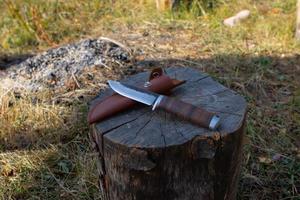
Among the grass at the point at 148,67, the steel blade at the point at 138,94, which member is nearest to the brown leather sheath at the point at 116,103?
the steel blade at the point at 138,94

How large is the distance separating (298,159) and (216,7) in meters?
3.04

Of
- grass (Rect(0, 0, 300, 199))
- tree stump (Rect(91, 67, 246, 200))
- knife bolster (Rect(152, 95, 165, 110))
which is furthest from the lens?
grass (Rect(0, 0, 300, 199))

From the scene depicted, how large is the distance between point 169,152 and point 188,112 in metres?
0.20

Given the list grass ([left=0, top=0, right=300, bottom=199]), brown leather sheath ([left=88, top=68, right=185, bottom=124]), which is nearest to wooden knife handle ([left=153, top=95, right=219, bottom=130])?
brown leather sheath ([left=88, top=68, right=185, bottom=124])

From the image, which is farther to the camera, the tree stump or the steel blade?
the steel blade

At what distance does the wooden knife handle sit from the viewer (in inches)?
67.7

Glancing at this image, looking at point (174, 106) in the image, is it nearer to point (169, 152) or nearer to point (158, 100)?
point (158, 100)

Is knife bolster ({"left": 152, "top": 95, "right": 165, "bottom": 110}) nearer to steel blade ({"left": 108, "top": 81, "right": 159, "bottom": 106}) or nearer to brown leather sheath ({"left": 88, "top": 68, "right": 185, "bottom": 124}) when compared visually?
steel blade ({"left": 108, "top": 81, "right": 159, "bottom": 106})

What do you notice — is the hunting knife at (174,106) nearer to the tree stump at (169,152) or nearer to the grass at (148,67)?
the tree stump at (169,152)

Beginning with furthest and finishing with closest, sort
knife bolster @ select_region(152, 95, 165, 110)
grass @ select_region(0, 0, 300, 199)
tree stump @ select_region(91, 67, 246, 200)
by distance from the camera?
grass @ select_region(0, 0, 300, 199)
knife bolster @ select_region(152, 95, 165, 110)
tree stump @ select_region(91, 67, 246, 200)

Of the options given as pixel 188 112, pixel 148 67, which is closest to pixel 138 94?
pixel 188 112

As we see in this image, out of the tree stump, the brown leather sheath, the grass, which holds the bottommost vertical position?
the grass

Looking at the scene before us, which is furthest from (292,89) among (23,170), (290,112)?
(23,170)

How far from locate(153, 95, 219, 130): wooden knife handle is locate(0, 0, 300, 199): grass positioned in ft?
3.70
